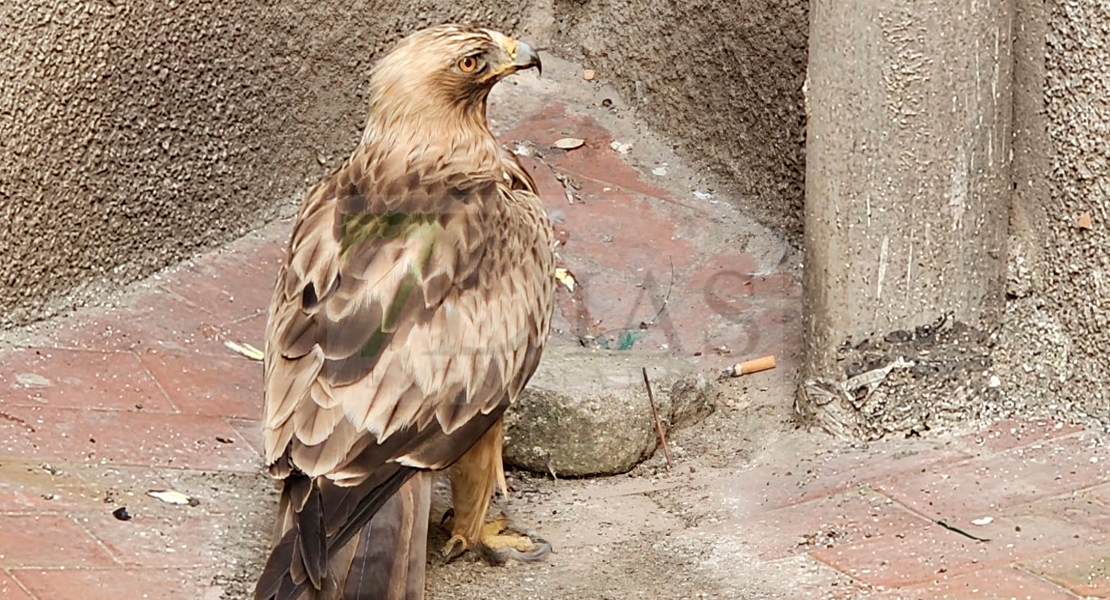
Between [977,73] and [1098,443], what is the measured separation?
111 cm

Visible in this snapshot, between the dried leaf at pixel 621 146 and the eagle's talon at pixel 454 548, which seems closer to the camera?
the eagle's talon at pixel 454 548

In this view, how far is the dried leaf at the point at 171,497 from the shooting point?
4.71 m

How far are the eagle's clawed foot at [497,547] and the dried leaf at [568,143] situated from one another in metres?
2.56

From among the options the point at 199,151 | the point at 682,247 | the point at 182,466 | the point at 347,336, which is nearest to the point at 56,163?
the point at 199,151

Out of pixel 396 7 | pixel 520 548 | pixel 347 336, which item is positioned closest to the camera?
pixel 347 336

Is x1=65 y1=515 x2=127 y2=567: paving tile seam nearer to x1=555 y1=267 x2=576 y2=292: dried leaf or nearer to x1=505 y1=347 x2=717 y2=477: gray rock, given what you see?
x1=505 y1=347 x2=717 y2=477: gray rock

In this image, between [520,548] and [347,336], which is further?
[520,548]

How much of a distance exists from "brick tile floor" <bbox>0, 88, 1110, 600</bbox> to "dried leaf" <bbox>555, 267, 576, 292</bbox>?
4 centimetres

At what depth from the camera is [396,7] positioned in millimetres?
6836

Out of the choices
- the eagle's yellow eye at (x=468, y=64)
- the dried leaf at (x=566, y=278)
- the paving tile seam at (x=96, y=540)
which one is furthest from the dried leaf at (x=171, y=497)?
the dried leaf at (x=566, y=278)

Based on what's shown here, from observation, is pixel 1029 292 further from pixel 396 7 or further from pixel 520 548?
pixel 396 7

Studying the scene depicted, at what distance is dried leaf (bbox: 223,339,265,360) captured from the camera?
18.6 ft

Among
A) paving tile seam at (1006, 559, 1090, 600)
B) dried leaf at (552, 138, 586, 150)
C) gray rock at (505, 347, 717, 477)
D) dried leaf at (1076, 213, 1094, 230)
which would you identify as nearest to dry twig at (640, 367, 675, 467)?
gray rock at (505, 347, 717, 477)

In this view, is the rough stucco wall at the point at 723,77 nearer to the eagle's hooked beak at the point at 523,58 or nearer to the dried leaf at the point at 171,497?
the eagle's hooked beak at the point at 523,58
